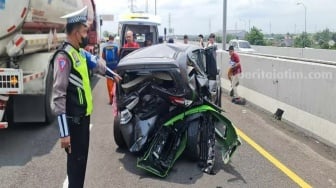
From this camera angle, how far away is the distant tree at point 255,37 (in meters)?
61.1

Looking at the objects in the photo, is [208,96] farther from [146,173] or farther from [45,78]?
[45,78]

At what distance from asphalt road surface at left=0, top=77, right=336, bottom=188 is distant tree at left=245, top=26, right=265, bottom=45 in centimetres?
5346

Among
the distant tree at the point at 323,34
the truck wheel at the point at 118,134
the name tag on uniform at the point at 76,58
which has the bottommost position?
the truck wheel at the point at 118,134

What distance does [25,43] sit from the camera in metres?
7.96

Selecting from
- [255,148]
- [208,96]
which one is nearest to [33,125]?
[208,96]

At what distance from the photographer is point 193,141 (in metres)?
6.46

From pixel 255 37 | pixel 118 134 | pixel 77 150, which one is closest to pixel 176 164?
pixel 118 134

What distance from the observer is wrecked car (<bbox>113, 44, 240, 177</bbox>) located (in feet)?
21.3

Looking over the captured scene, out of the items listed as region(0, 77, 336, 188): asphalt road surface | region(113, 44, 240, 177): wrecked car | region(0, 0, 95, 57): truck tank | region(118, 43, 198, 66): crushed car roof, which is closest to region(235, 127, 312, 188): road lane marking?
region(0, 77, 336, 188): asphalt road surface

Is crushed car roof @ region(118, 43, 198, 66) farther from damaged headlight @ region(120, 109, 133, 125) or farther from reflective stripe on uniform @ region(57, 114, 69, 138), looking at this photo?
reflective stripe on uniform @ region(57, 114, 69, 138)

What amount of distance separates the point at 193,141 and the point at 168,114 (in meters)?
0.60

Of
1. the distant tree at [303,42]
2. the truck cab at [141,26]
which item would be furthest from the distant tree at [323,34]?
the truck cab at [141,26]

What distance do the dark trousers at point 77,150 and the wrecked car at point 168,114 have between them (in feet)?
5.91

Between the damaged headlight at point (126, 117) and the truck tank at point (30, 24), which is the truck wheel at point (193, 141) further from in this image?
the truck tank at point (30, 24)
